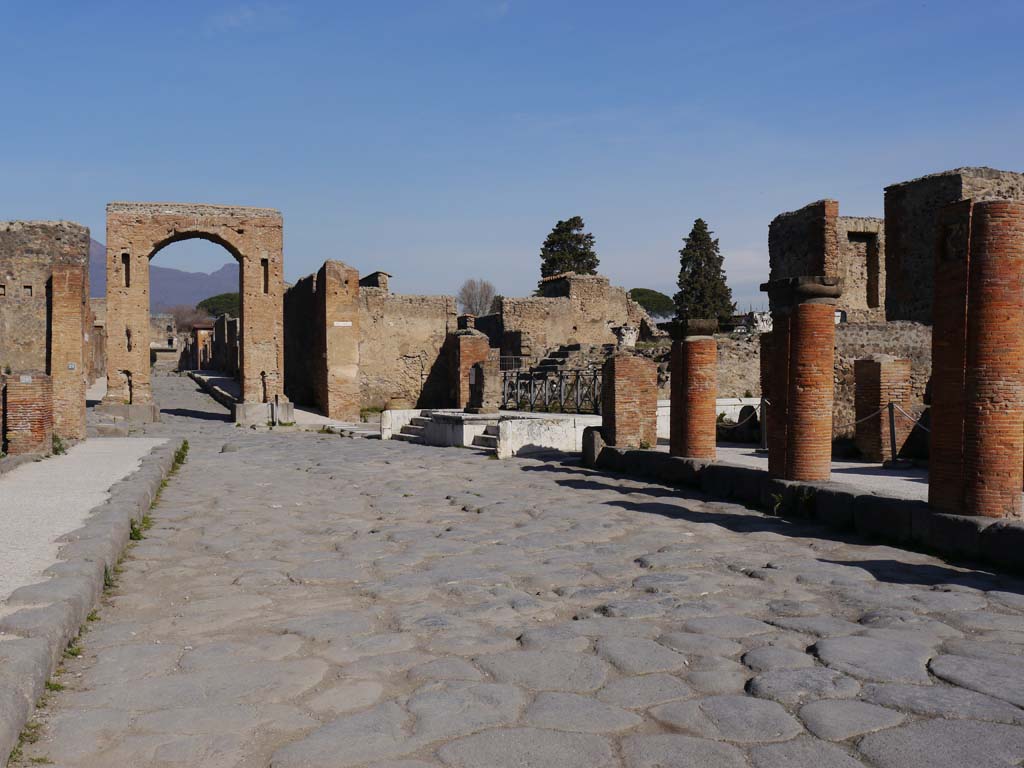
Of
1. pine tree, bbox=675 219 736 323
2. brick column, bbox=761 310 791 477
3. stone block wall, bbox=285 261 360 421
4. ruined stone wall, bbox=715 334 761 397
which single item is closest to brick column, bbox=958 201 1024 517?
brick column, bbox=761 310 791 477

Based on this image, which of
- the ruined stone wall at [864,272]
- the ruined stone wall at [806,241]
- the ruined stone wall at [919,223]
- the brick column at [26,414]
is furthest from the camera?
the ruined stone wall at [864,272]

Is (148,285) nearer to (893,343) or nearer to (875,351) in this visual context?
(875,351)

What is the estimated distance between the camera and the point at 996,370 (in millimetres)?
6047

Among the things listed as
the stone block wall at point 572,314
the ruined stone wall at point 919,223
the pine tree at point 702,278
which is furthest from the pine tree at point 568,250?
the ruined stone wall at point 919,223

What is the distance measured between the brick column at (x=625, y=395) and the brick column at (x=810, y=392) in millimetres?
3738

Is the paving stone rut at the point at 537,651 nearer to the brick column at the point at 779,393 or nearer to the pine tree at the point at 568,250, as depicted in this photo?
the brick column at the point at 779,393

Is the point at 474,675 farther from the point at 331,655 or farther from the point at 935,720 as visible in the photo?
the point at 935,720

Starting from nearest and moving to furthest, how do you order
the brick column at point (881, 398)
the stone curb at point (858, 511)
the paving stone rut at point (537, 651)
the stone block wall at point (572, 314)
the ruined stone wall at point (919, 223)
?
the paving stone rut at point (537, 651)
the stone curb at point (858, 511)
the brick column at point (881, 398)
the ruined stone wall at point (919, 223)
the stone block wall at point (572, 314)

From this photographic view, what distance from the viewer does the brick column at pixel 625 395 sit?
11.9 m

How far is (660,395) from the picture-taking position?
19.8 m

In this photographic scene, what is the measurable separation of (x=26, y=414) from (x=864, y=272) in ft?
50.7

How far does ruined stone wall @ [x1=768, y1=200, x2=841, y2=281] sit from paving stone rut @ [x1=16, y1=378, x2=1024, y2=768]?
10932 mm

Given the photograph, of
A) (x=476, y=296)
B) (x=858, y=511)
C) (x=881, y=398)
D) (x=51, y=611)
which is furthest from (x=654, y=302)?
(x=51, y=611)

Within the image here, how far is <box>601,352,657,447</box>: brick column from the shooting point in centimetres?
1187
